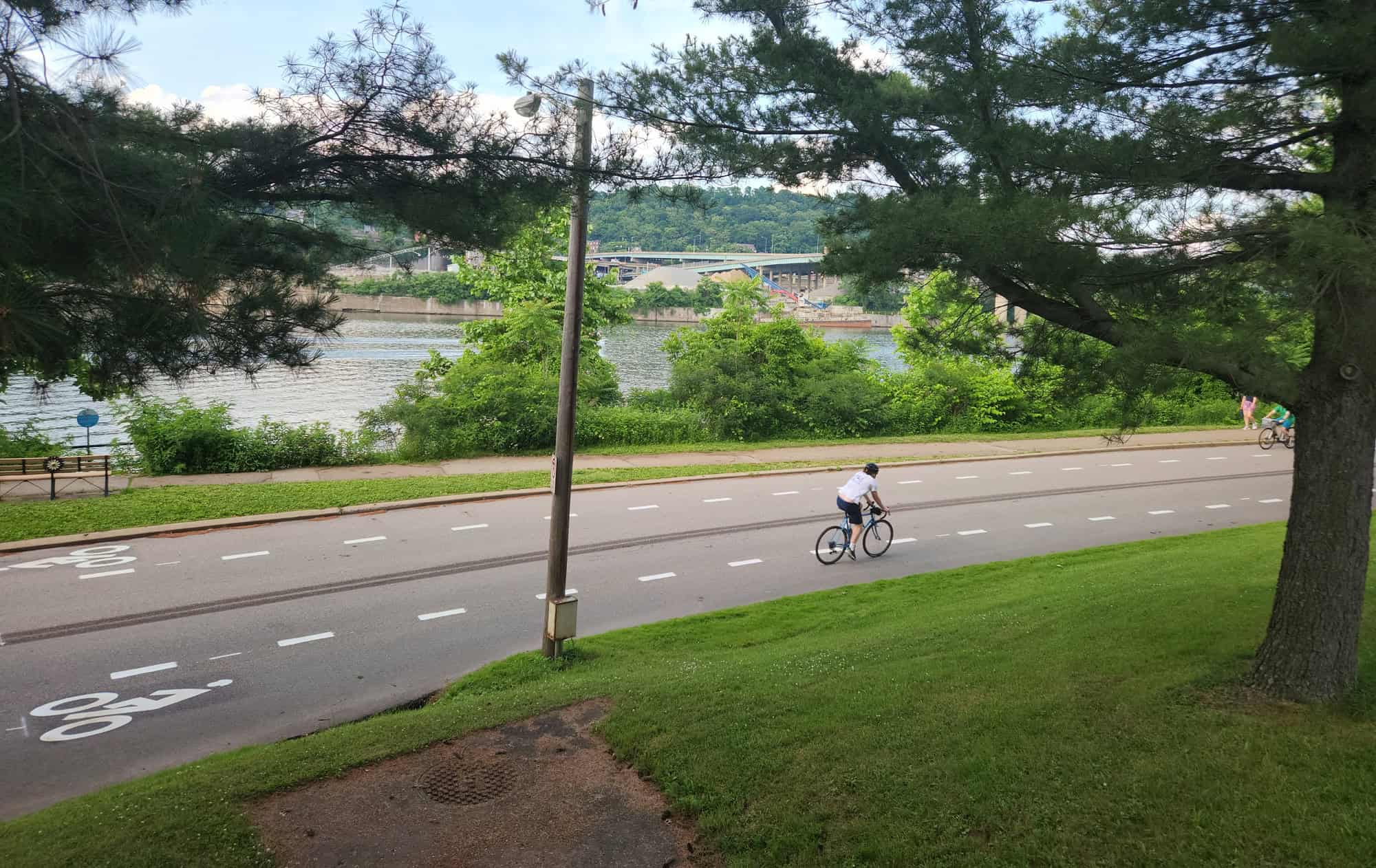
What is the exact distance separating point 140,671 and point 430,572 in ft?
13.3

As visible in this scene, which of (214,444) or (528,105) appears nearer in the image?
(528,105)

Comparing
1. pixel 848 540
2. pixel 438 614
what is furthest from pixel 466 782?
pixel 848 540

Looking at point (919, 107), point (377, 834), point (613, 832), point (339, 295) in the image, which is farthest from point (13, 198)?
point (919, 107)

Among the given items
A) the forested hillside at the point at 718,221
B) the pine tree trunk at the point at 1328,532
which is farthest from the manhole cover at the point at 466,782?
the pine tree trunk at the point at 1328,532

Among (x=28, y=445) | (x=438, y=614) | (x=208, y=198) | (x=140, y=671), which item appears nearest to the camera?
(x=208, y=198)

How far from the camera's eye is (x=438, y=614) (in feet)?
35.8

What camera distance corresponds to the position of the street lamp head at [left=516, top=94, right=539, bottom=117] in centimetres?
626

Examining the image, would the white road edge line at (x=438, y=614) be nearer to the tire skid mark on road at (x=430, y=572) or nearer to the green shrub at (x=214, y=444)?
the tire skid mark on road at (x=430, y=572)

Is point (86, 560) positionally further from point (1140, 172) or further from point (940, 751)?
point (1140, 172)

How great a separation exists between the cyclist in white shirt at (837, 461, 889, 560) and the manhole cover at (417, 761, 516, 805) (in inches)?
315

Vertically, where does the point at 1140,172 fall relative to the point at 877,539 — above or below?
above

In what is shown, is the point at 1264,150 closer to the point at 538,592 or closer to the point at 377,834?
the point at 377,834

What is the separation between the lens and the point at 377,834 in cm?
536

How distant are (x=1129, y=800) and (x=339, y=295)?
231 inches
